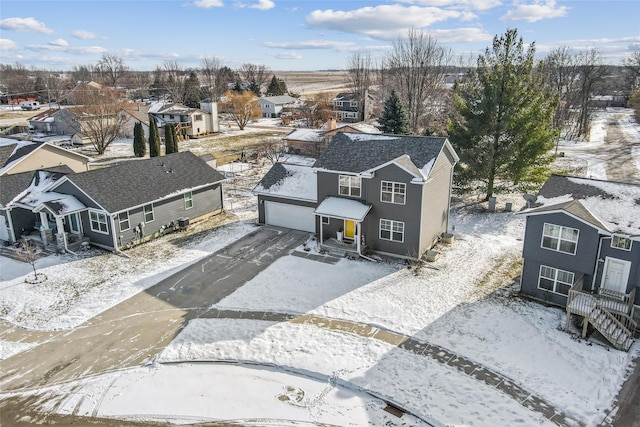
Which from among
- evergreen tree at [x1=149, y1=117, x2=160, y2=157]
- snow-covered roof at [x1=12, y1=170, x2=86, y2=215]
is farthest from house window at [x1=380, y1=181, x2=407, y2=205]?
evergreen tree at [x1=149, y1=117, x2=160, y2=157]

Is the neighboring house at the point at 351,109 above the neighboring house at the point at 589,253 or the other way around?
above

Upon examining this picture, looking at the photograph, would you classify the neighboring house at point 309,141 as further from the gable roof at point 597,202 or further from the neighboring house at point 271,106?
the neighboring house at point 271,106

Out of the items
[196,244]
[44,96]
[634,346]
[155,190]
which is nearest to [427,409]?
[634,346]

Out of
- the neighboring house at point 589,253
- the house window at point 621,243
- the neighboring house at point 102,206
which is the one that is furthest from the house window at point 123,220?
the house window at point 621,243

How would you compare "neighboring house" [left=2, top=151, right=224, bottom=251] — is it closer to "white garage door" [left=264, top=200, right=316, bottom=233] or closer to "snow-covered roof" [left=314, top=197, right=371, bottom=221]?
"white garage door" [left=264, top=200, right=316, bottom=233]

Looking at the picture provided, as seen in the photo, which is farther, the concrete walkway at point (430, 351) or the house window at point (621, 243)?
the house window at point (621, 243)

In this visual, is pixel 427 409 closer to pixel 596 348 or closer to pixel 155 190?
pixel 596 348
